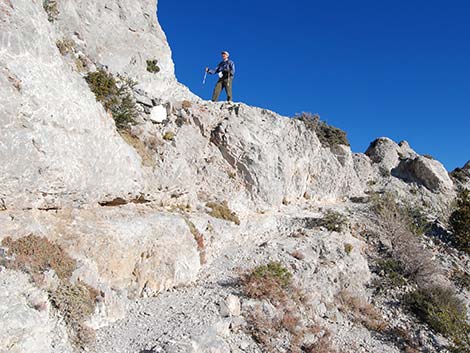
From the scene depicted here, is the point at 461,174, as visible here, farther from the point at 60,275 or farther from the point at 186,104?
the point at 60,275

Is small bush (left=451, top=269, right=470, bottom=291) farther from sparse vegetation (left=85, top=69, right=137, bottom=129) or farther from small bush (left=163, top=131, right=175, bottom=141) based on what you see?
sparse vegetation (left=85, top=69, right=137, bottom=129)

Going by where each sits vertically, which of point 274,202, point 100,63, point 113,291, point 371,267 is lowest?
point 113,291

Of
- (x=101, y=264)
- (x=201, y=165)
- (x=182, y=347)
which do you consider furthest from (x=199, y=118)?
(x=182, y=347)

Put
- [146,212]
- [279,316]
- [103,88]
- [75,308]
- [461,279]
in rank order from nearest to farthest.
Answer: [75,308], [279,316], [146,212], [103,88], [461,279]

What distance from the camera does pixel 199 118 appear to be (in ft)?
64.2

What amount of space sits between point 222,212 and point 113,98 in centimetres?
743

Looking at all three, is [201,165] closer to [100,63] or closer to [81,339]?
[100,63]

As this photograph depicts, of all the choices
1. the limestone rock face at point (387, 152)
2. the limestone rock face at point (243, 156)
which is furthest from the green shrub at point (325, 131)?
the limestone rock face at point (387, 152)

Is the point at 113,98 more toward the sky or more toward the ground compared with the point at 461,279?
more toward the sky

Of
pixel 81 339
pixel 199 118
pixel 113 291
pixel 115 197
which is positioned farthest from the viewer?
pixel 199 118

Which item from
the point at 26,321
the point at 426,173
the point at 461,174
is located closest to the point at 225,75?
the point at 26,321

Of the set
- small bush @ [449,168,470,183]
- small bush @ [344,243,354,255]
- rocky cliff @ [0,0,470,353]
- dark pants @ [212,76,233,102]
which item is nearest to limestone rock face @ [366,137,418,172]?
small bush @ [449,168,470,183]

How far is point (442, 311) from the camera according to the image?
45.9 feet

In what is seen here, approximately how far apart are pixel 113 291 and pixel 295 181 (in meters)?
15.8
